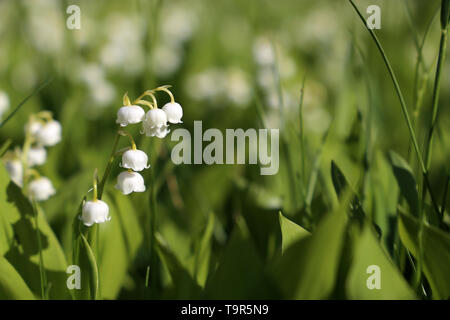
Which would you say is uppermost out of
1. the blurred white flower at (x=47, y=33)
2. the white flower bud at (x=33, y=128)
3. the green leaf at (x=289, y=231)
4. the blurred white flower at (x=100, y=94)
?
the blurred white flower at (x=47, y=33)

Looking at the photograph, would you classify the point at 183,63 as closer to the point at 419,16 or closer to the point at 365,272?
the point at 419,16

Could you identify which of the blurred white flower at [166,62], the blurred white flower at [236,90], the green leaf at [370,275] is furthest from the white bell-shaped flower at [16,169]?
the blurred white flower at [166,62]

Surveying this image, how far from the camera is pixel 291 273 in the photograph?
0.65 meters

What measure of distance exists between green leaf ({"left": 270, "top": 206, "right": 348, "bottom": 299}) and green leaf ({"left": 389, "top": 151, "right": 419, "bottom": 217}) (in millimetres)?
330

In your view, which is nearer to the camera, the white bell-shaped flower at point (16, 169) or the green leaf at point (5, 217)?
the green leaf at point (5, 217)

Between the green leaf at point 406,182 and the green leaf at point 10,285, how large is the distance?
685 mm

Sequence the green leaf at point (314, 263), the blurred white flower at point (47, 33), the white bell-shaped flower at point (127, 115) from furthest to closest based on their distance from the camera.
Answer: the blurred white flower at point (47, 33) < the white bell-shaped flower at point (127, 115) < the green leaf at point (314, 263)

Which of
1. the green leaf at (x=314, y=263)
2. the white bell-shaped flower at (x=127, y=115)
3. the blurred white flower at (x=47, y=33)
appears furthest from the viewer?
the blurred white flower at (x=47, y=33)

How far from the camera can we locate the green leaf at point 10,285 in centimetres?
75

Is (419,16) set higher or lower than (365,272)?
higher

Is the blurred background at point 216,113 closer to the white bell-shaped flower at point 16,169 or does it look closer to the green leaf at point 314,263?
the green leaf at point 314,263

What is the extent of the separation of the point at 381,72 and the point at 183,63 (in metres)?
1.10

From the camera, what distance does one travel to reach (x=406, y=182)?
0.92 metres
